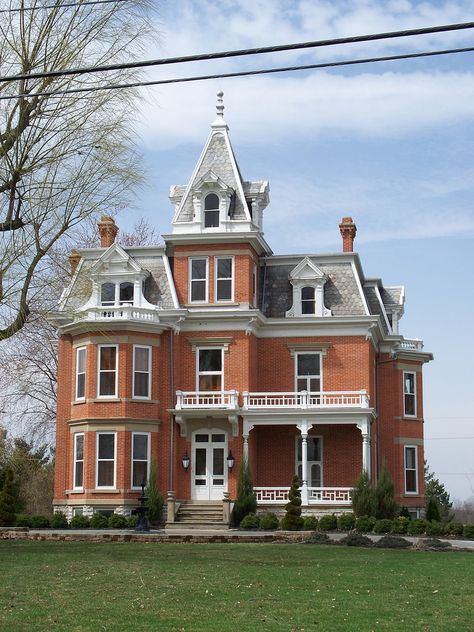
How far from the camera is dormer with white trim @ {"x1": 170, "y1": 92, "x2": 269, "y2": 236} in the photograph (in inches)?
1401

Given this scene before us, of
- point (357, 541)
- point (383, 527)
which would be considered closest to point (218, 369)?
point (383, 527)

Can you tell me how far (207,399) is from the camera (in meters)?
34.6

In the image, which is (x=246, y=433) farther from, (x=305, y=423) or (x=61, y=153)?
(x=61, y=153)

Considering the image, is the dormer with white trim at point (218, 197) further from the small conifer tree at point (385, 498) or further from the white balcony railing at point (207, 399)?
the small conifer tree at point (385, 498)

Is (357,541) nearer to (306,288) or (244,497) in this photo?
(244,497)

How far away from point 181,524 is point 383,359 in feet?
34.8

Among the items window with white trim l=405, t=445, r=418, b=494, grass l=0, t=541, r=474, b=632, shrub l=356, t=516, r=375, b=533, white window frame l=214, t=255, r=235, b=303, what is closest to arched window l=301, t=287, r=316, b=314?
white window frame l=214, t=255, r=235, b=303

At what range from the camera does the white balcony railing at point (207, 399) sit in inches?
1337

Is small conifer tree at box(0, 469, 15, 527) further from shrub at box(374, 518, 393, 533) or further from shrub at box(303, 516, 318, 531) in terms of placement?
shrub at box(374, 518, 393, 533)

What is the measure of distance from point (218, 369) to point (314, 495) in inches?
210

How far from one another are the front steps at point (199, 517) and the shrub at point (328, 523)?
3.53 metres

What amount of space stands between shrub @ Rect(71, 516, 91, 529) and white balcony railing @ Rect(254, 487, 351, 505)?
18.6 ft

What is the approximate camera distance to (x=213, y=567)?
1744 cm

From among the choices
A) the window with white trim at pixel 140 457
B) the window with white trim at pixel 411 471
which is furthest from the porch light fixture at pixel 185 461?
the window with white trim at pixel 411 471
